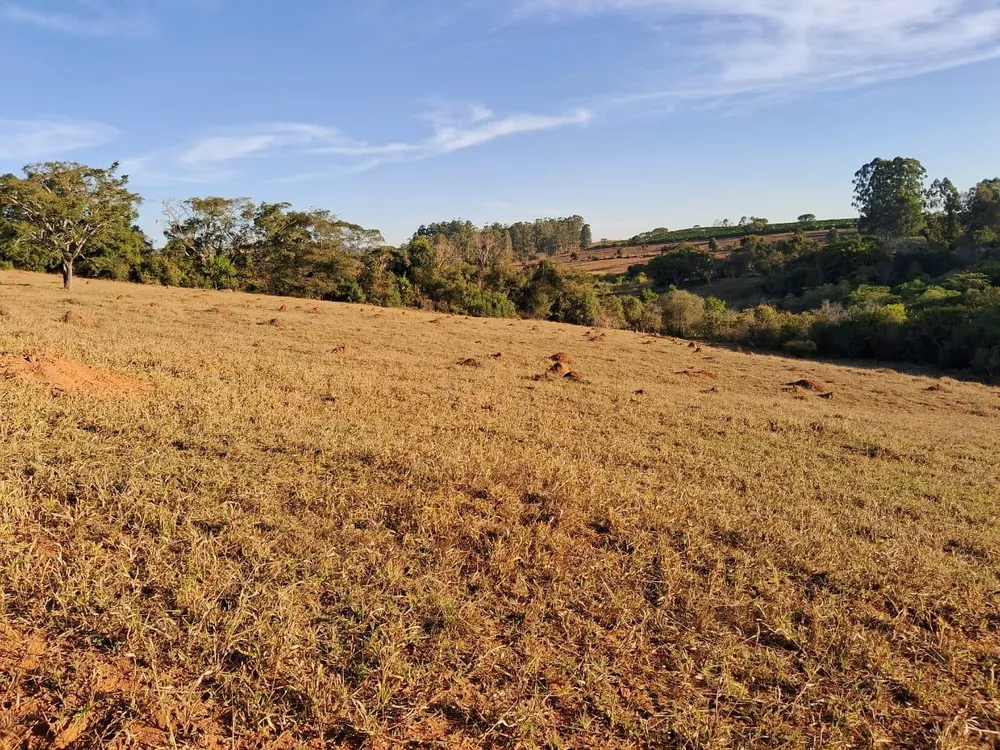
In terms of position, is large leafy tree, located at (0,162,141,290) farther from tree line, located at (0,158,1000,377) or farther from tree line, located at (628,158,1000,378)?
tree line, located at (628,158,1000,378)

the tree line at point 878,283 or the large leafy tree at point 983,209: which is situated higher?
the large leafy tree at point 983,209

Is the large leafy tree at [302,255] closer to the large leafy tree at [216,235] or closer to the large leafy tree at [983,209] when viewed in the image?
the large leafy tree at [216,235]

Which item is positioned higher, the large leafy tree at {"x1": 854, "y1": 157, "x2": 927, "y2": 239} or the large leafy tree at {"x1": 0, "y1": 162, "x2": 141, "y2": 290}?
the large leafy tree at {"x1": 854, "y1": 157, "x2": 927, "y2": 239}

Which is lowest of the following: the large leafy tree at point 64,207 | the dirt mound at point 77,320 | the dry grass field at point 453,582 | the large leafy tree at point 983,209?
the dry grass field at point 453,582

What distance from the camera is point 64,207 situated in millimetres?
23469

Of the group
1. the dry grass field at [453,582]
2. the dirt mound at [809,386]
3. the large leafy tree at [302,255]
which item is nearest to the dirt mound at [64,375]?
the dry grass field at [453,582]

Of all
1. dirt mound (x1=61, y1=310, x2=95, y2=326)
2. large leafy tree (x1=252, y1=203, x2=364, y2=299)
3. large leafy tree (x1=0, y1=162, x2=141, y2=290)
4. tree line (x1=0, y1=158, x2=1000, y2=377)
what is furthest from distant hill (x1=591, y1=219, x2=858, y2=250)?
dirt mound (x1=61, y1=310, x2=95, y2=326)

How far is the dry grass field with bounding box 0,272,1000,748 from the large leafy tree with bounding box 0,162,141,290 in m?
21.0

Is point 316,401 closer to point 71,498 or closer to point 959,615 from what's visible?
point 71,498

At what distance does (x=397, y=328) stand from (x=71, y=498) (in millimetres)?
19416

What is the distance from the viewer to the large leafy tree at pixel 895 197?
63500 mm

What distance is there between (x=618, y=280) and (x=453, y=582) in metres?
68.7

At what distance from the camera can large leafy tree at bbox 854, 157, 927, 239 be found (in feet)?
208

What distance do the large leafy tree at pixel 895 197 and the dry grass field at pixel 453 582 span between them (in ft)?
235
